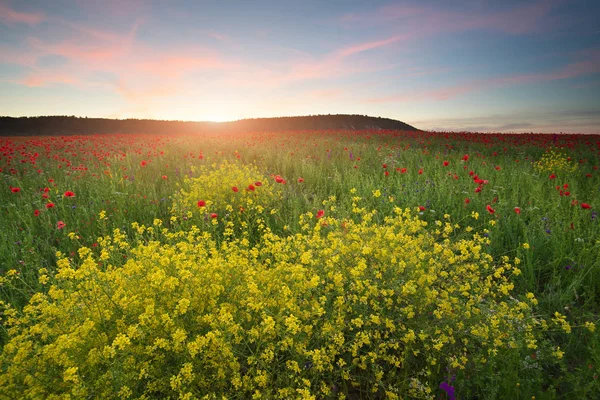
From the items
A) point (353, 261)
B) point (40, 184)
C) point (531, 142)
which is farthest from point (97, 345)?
point (531, 142)

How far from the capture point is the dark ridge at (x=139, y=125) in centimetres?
3066

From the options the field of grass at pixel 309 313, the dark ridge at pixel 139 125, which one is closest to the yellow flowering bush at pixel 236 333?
the field of grass at pixel 309 313

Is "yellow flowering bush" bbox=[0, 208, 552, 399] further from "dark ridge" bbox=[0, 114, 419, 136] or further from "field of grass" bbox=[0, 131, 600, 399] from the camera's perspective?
"dark ridge" bbox=[0, 114, 419, 136]

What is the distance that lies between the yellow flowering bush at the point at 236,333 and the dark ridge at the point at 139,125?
28135mm

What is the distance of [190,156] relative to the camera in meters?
8.77

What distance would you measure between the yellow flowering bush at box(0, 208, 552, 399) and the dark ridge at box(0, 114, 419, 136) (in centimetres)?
2813

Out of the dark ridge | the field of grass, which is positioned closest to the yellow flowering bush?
the field of grass

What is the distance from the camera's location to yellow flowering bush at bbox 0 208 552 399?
167 cm

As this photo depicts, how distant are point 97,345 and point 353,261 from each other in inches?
69.6

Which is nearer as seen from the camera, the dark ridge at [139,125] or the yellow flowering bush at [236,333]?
the yellow flowering bush at [236,333]

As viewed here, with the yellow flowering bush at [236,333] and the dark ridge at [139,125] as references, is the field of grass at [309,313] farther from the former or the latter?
the dark ridge at [139,125]

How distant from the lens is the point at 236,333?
178 centimetres

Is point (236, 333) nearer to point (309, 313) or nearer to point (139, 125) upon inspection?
point (309, 313)

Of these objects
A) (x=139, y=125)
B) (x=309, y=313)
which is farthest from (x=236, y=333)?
(x=139, y=125)
